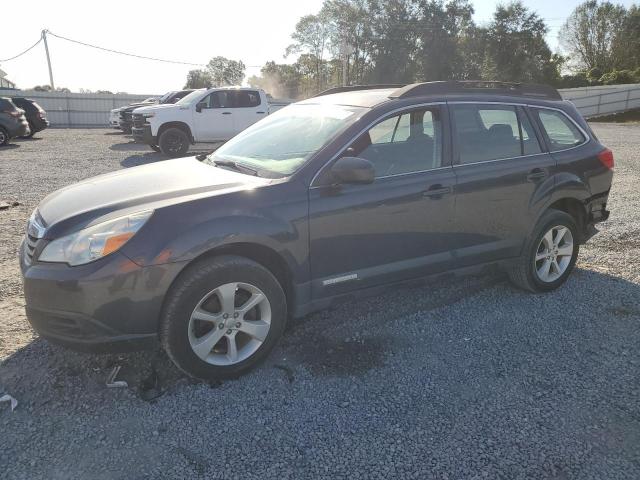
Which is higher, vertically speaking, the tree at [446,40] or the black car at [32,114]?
the tree at [446,40]

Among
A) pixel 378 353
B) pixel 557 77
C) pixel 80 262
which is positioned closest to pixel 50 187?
pixel 80 262

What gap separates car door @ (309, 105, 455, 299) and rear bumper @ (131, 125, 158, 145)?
36.5 feet

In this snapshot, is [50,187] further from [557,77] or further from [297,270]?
[557,77]

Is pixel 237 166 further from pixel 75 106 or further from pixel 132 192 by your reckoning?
pixel 75 106

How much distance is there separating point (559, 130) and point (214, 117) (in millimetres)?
10896

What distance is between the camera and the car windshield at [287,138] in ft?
11.6

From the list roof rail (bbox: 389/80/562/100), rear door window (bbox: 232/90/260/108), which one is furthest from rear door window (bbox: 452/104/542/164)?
rear door window (bbox: 232/90/260/108)

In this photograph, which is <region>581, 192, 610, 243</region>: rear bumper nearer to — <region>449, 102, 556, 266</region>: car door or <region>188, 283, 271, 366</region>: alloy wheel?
<region>449, 102, 556, 266</region>: car door

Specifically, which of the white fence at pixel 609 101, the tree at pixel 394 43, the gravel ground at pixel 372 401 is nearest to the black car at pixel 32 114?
the gravel ground at pixel 372 401

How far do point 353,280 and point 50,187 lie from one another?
25.0ft

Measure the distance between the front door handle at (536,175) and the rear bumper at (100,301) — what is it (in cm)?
295

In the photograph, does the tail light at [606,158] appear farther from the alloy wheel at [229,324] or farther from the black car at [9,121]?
the black car at [9,121]

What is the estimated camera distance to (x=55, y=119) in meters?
27.5

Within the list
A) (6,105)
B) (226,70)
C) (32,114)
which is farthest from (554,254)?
(226,70)
